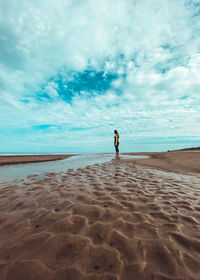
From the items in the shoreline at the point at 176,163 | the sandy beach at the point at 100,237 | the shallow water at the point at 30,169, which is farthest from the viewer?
the shoreline at the point at 176,163

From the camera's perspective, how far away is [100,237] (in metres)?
2.24

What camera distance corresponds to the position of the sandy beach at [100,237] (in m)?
1.64

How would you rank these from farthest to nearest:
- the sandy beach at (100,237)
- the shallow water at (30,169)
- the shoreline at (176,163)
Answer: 1. the shoreline at (176,163)
2. the shallow water at (30,169)
3. the sandy beach at (100,237)

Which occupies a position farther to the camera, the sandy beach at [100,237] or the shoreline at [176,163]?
the shoreline at [176,163]

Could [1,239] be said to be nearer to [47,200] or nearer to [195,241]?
[47,200]

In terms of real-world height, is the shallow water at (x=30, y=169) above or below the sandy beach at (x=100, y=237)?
above

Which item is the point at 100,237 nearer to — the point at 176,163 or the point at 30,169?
the point at 30,169

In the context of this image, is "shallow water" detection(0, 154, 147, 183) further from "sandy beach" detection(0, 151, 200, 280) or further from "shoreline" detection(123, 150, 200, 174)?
"shoreline" detection(123, 150, 200, 174)

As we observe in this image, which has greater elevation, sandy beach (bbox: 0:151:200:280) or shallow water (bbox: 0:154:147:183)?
shallow water (bbox: 0:154:147:183)

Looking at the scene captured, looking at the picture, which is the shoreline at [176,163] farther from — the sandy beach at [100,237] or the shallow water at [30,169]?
the sandy beach at [100,237]

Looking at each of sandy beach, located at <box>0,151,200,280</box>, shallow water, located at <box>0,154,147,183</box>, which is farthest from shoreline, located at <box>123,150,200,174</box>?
sandy beach, located at <box>0,151,200,280</box>

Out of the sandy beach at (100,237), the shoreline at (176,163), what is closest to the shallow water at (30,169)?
the sandy beach at (100,237)

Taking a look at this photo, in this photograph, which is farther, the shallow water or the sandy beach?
the shallow water

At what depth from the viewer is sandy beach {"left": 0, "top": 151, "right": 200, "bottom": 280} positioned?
64.4 inches
